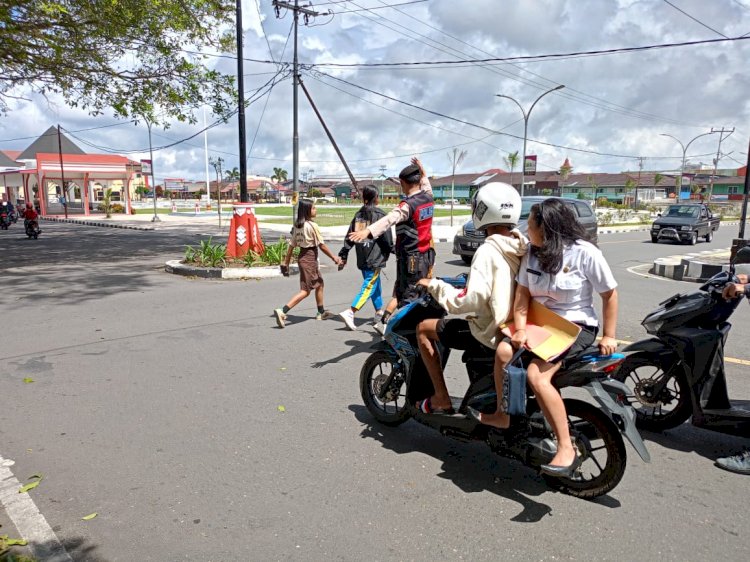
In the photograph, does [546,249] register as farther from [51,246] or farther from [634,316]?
[51,246]

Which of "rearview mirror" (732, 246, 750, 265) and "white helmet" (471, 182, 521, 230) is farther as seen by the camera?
"rearview mirror" (732, 246, 750, 265)

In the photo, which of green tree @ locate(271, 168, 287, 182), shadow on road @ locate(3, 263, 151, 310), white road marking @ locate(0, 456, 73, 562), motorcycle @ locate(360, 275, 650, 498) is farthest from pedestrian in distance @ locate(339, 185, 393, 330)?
green tree @ locate(271, 168, 287, 182)

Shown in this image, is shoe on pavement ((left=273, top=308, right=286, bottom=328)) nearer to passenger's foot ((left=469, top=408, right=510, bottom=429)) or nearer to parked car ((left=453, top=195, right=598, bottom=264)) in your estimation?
passenger's foot ((left=469, top=408, right=510, bottom=429))

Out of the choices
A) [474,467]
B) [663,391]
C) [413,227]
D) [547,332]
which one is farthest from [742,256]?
[413,227]

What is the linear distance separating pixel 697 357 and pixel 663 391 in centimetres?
42

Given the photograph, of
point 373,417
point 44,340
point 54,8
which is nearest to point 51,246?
point 54,8

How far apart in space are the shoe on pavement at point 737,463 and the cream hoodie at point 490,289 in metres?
1.67

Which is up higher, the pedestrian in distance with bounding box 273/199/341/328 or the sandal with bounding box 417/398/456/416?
the pedestrian in distance with bounding box 273/199/341/328

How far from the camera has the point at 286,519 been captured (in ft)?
9.12

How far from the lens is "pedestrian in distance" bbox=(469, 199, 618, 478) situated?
2828mm

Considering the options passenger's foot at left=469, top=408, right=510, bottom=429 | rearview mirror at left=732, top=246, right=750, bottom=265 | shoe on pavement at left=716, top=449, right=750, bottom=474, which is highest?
rearview mirror at left=732, top=246, right=750, bottom=265

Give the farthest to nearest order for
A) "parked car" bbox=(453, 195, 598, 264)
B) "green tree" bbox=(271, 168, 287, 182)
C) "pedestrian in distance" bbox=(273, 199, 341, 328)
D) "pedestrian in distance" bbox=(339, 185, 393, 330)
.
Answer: "green tree" bbox=(271, 168, 287, 182) < "parked car" bbox=(453, 195, 598, 264) < "pedestrian in distance" bbox=(273, 199, 341, 328) < "pedestrian in distance" bbox=(339, 185, 393, 330)

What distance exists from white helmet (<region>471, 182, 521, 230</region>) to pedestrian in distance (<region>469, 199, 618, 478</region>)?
0.38 feet

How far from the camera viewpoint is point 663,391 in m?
3.74
